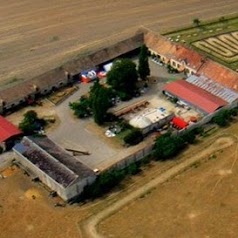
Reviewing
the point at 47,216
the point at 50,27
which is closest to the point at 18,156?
the point at 47,216

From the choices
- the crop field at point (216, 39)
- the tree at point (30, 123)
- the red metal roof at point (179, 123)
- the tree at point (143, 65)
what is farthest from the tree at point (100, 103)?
the crop field at point (216, 39)

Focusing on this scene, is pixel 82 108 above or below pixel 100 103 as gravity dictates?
below

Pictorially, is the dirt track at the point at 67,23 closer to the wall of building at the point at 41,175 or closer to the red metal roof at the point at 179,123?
the wall of building at the point at 41,175

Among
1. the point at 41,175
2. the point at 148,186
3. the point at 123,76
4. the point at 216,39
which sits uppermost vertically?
the point at 123,76

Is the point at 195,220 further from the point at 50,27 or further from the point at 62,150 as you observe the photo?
the point at 50,27

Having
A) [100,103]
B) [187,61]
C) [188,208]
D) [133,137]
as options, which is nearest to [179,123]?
[133,137]

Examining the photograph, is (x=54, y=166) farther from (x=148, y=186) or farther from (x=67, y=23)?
(x=67, y=23)
